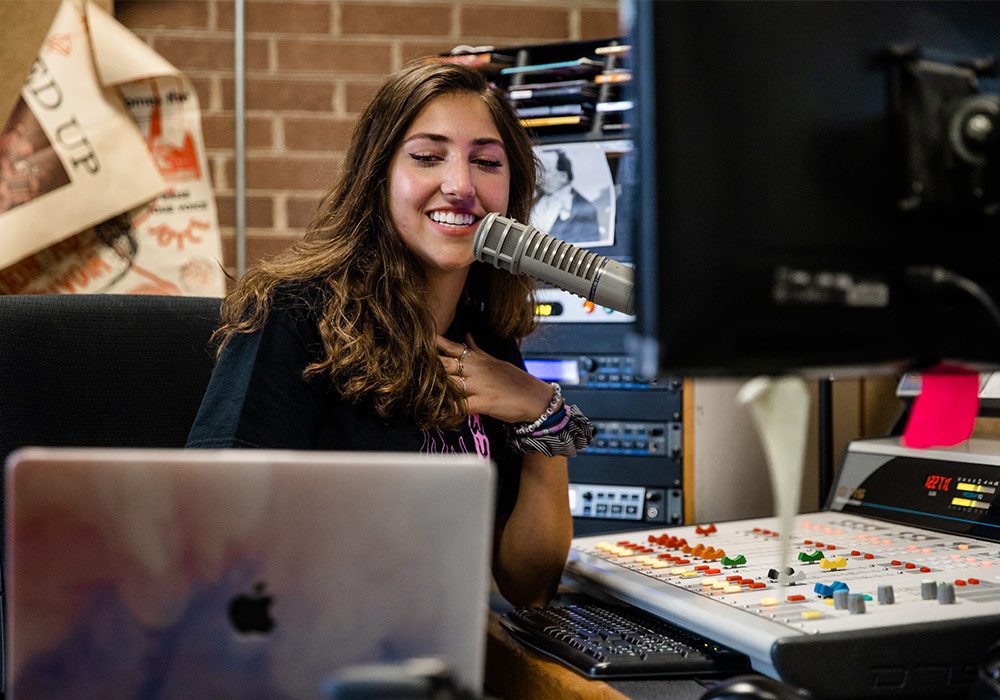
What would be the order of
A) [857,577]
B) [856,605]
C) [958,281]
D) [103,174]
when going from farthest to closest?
[103,174]
[857,577]
[856,605]
[958,281]

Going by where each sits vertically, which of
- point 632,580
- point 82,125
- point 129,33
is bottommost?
point 632,580

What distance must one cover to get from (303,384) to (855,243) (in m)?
0.80

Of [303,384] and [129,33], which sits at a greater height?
[129,33]

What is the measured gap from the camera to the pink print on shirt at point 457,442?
136 cm

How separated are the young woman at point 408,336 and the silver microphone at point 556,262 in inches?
9.7

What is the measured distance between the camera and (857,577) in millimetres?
1037

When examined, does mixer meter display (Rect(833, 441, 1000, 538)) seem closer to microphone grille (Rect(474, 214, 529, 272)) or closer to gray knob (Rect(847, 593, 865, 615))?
gray knob (Rect(847, 593, 865, 615))

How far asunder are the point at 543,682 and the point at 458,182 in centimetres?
71

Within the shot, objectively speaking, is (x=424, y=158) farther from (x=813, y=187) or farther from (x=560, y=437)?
(x=813, y=187)

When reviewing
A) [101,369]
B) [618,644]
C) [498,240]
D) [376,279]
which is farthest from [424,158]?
[618,644]

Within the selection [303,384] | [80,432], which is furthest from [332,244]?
[80,432]

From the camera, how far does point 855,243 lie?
0.70 meters

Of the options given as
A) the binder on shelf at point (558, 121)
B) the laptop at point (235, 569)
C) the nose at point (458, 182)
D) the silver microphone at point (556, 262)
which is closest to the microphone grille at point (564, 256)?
the silver microphone at point (556, 262)

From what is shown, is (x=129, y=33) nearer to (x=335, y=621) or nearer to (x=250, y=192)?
(x=250, y=192)
